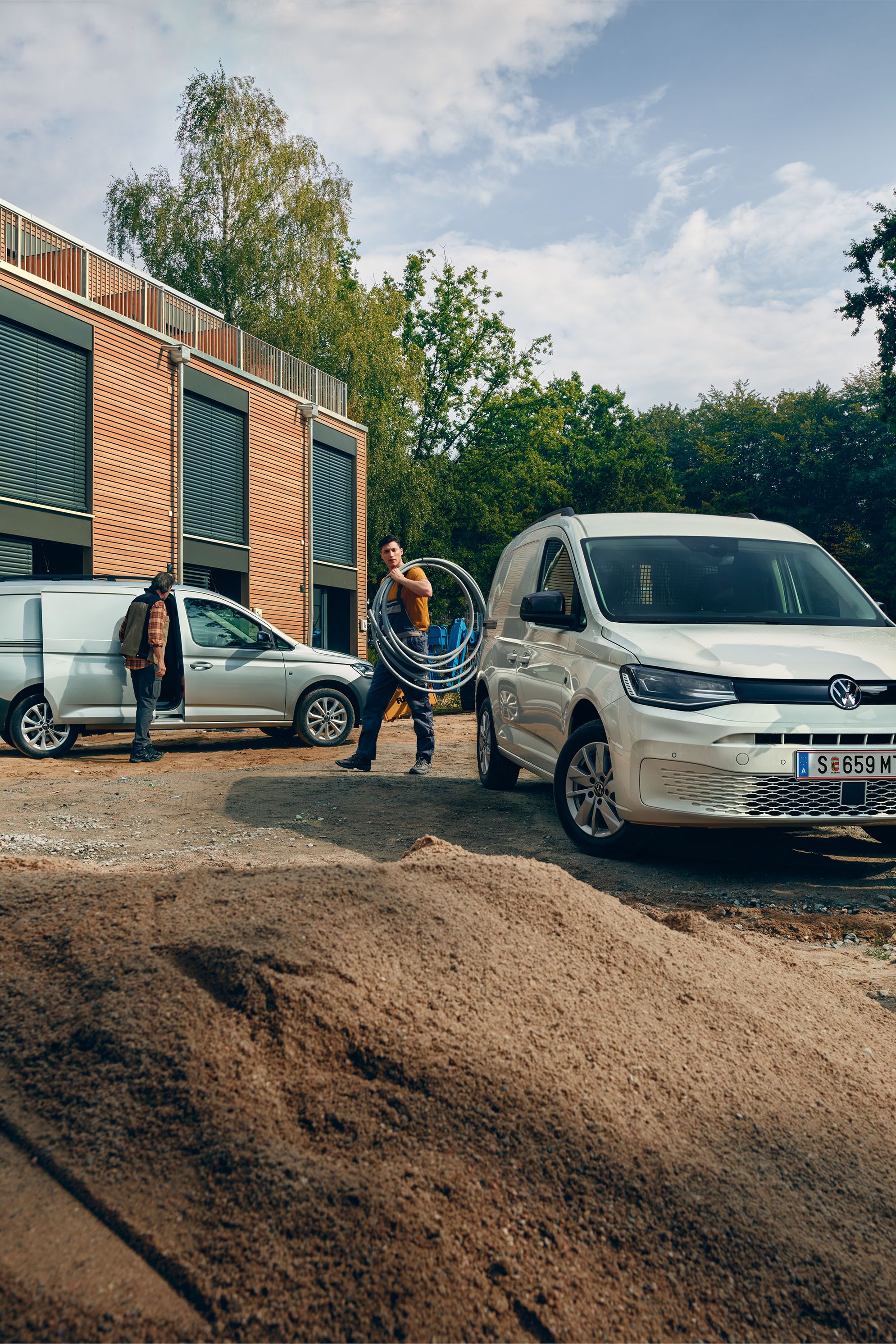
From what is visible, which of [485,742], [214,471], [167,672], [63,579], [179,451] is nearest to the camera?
[485,742]

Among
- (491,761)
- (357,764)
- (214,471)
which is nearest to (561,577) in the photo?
(491,761)

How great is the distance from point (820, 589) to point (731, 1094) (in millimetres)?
4837

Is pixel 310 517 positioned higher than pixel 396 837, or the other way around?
pixel 310 517

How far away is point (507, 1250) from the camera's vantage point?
1.90 metres

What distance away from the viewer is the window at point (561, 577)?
Result: 6625 mm

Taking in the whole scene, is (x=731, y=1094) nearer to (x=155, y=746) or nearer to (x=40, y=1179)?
(x=40, y=1179)

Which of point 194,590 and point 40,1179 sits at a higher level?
point 194,590

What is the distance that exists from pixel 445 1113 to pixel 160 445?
22329mm

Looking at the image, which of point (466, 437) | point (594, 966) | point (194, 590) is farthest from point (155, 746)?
point (466, 437)

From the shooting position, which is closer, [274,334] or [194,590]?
[194,590]

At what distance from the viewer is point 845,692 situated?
536 cm

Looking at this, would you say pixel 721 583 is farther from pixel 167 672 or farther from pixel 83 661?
pixel 83 661

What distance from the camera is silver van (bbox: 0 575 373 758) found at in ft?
36.2

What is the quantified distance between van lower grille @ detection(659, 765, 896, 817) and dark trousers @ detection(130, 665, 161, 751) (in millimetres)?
7160
